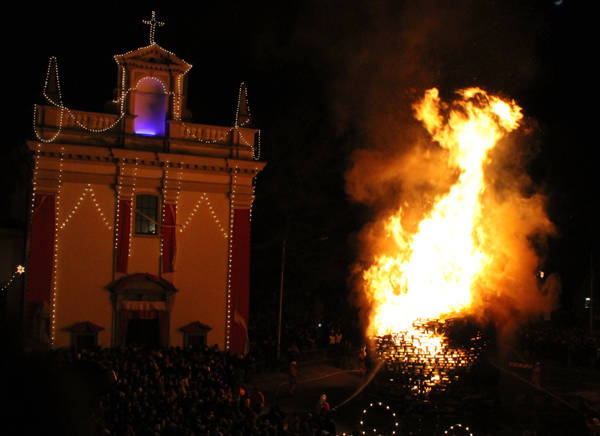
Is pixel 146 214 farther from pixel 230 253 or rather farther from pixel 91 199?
pixel 230 253

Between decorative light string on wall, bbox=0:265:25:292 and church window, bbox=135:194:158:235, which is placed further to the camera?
church window, bbox=135:194:158:235

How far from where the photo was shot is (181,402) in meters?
14.8

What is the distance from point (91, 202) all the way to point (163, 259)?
3.43m

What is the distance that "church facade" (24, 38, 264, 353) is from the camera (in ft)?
77.2

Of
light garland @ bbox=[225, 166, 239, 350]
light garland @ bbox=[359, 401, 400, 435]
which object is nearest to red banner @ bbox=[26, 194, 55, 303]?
light garland @ bbox=[225, 166, 239, 350]

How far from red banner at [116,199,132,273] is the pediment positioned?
219 inches

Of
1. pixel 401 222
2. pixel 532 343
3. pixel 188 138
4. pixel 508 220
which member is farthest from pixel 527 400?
pixel 188 138

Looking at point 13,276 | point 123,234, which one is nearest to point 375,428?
point 123,234

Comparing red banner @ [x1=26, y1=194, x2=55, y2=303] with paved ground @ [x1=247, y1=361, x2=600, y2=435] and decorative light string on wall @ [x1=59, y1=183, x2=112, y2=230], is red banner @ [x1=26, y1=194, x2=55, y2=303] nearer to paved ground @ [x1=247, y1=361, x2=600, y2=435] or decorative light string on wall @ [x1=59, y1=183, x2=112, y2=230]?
decorative light string on wall @ [x1=59, y1=183, x2=112, y2=230]

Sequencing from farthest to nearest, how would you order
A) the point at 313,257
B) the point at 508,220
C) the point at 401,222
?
1. the point at 313,257
2. the point at 401,222
3. the point at 508,220

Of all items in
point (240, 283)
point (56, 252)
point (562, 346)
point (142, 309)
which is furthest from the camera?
point (562, 346)

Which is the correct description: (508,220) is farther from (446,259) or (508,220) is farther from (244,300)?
(244,300)

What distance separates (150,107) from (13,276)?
8.39m

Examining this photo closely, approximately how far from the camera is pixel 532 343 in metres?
28.9
